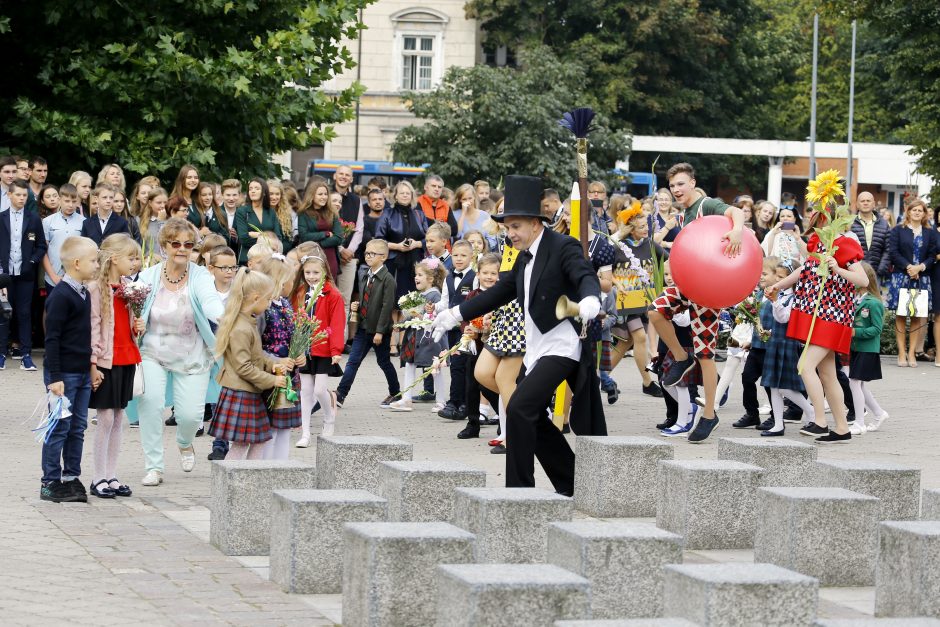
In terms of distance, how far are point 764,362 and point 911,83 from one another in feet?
73.0

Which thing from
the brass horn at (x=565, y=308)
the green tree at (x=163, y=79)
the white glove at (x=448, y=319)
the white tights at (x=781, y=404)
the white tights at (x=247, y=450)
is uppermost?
the green tree at (x=163, y=79)

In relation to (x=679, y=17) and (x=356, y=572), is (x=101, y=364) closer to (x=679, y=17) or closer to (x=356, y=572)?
(x=356, y=572)

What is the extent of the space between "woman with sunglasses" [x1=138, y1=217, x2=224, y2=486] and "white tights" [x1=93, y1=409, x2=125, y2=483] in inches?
19.6

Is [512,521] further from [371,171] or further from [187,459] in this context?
[371,171]

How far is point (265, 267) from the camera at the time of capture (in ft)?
34.4

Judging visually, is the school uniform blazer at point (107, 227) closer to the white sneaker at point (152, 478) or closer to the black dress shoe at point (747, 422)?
the white sneaker at point (152, 478)

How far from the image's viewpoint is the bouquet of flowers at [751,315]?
566 inches

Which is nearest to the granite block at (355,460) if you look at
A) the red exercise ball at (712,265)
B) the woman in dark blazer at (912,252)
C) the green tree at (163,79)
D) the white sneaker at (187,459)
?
the white sneaker at (187,459)

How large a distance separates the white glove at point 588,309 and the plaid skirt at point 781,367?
17.7 feet

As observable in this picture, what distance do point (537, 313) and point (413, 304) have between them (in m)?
4.94

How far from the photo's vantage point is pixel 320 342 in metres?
12.5

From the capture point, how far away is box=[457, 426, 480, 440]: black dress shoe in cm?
1350

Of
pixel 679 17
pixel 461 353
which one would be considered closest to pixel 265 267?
pixel 461 353

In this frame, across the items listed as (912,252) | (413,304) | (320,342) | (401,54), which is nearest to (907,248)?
(912,252)
